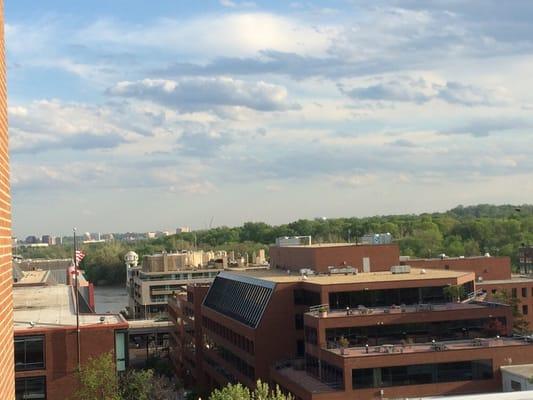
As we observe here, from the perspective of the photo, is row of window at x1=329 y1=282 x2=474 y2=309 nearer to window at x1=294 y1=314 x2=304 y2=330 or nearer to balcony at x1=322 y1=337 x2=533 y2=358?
window at x1=294 y1=314 x2=304 y2=330

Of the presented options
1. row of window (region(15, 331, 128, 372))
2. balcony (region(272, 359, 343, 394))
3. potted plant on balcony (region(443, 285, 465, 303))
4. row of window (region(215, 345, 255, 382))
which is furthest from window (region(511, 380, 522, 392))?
row of window (region(15, 331, 128, 372))

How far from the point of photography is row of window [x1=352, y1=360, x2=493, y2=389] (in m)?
55.0

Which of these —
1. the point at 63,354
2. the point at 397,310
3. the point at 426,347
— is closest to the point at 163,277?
the point at 397,310

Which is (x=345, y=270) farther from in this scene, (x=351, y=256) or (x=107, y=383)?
(x=107, y=383)

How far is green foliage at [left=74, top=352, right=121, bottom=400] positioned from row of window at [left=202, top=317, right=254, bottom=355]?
18.2m

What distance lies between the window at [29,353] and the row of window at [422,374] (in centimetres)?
2026

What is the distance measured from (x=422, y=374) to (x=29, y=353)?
25.8 metres

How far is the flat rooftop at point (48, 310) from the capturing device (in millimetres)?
57041

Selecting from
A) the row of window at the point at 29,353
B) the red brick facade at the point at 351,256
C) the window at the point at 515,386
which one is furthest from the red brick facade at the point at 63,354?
the red brick facade at the point at 351,256

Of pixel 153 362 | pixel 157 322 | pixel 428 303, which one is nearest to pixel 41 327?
pixel 428 303

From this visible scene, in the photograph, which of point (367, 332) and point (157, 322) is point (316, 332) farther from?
point (157, 322)

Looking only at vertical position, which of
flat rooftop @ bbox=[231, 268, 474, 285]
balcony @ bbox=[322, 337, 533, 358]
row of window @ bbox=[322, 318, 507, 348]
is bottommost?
balcony @ bbox=[322, 337, 533, 358]

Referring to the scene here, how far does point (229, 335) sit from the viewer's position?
7806cm

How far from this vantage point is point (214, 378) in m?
84.7
